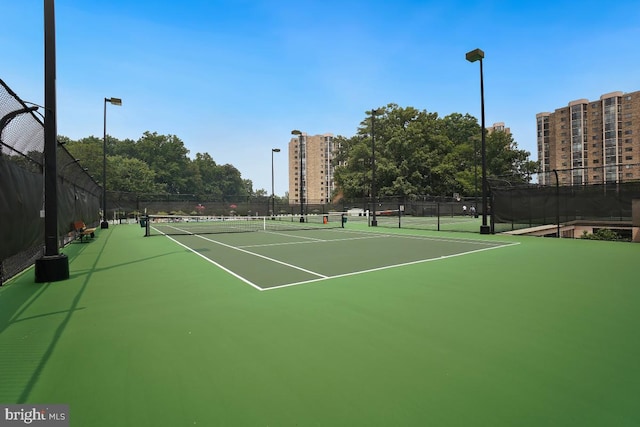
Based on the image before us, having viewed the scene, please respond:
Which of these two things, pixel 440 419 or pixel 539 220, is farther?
pixel 539 220

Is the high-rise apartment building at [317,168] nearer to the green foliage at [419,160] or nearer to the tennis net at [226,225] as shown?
the green foliage at [419,160]

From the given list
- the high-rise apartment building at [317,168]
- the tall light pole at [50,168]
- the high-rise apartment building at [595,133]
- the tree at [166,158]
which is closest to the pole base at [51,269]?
the tall light pole at [50,168]

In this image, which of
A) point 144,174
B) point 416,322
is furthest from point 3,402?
point 144,174

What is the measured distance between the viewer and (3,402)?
2.54 m

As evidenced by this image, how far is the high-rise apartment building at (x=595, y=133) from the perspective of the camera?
103 metres

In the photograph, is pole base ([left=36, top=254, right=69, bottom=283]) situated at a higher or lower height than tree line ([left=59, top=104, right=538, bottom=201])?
lower

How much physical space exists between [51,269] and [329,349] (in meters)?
6.43

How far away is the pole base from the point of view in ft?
21.8

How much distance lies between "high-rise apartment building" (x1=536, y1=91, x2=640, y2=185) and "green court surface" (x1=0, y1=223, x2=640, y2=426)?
116210 millimetres

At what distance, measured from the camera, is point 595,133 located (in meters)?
113

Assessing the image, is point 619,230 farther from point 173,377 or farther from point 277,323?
point 173,377

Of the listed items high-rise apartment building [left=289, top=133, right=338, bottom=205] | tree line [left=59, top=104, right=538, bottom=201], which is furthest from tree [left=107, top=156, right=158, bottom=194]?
high-rise apartment building [left=289, top=133, right=338, bottom=205]

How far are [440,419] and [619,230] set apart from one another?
19293 mm

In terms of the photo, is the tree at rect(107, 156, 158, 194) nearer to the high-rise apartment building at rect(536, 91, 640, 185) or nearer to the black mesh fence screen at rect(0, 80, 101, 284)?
the black mesh fence screen at rect(0, 80, 101, 284)
